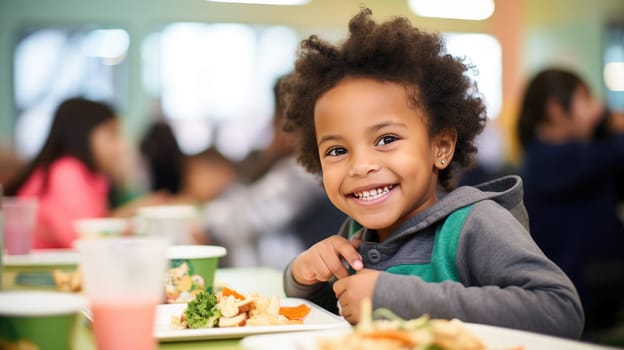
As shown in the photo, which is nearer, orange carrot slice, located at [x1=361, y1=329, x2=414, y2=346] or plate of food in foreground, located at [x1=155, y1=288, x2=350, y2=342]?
orange carrot slice, located at [x1=361, y1=329, x2=414, y2=346]

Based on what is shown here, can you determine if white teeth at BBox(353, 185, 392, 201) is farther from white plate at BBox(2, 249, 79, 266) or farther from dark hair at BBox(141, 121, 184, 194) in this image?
dark hair at BBox(141, 121, 184, 194)

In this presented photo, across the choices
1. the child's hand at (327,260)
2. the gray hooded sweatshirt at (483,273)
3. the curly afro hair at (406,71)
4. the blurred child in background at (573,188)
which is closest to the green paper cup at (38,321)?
the gray hooded sweatshirt at (483,273)

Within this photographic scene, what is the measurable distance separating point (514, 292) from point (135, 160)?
17.5ft

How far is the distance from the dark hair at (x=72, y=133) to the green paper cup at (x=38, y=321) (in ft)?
8.98

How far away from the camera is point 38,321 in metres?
0.68

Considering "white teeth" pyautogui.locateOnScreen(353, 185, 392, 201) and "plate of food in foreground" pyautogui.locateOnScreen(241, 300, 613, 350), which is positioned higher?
"white teeth" pyautogui.locateOnScreen(353, 185, 392, 201)

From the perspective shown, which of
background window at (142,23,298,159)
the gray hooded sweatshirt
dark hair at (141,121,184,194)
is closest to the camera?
the gray hooded sweatshirt

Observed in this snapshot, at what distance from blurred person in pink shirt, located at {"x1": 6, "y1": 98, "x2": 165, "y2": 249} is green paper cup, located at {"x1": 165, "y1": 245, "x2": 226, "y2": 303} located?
1.86 metres

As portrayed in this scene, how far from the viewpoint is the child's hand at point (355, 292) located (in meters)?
0.97

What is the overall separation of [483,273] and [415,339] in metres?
0.34

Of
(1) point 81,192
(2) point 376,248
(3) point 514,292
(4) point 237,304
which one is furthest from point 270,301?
(1) point 81,192

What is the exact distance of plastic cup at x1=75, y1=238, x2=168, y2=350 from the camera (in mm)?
718

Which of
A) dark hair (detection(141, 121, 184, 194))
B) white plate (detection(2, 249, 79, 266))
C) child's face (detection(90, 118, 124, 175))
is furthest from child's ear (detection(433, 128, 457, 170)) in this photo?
dark hair (detection(141, 121, 184, 194))

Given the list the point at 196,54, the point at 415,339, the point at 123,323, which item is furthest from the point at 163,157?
the point at 415,339
